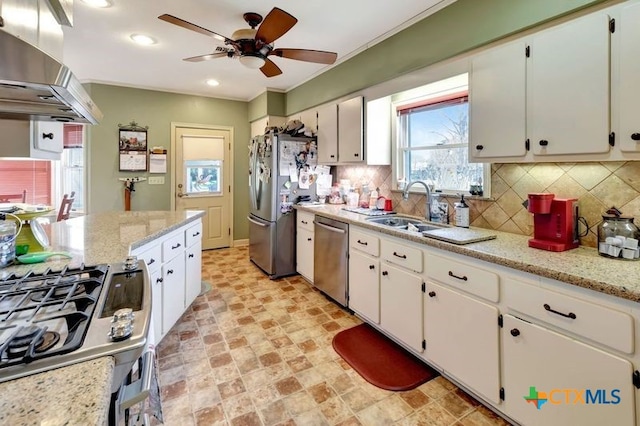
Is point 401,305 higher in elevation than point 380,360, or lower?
higher

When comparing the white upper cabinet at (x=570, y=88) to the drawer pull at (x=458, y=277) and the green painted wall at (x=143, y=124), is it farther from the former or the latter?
the green painted wall at (x=143, y=124)

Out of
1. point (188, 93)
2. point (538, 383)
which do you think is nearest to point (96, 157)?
point (188, 93)

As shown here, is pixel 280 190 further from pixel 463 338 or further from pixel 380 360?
pixel 463 338

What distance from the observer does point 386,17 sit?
8.42ft

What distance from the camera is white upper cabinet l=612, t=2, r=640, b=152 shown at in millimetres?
1405

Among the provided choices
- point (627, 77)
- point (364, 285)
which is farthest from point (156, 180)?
point (627, 77)

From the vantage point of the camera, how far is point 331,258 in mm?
3119

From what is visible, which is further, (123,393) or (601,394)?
(601,394)

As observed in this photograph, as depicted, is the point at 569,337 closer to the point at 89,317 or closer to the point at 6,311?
the point at 89,317

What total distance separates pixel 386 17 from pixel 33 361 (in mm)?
2905

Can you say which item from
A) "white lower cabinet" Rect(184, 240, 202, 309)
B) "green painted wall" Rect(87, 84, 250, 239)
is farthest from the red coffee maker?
"green painted wall" Rect(87, 84, 250, 239)

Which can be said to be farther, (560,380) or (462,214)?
(462,214)

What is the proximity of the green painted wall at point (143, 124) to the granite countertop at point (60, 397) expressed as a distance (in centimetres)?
470

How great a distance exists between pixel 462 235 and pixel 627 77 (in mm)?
1065
